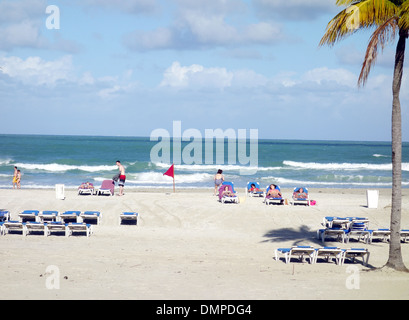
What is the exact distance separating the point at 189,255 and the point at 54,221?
4920 millimetres

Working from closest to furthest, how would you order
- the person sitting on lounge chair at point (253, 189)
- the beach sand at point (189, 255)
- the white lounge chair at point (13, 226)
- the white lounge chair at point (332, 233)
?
the beach sand at point (189, 255)
the white lounge chair at point (332, 233)
the white lounge chair at point (13, 226)
the person sitting on lounge chair at point (253, 189)

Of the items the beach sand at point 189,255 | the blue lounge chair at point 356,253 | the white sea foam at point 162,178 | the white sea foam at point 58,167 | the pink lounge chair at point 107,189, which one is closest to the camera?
the beach sand at point 189,255

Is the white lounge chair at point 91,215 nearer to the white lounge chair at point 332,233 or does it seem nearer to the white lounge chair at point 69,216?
the white lounge chair at point 69,216

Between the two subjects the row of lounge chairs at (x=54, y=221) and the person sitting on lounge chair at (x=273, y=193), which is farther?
the person sitting on lounge chair at (x=273, y=193)

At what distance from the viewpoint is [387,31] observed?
945 cm

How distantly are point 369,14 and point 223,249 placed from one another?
604cm

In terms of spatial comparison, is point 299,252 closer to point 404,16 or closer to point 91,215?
point 404,16

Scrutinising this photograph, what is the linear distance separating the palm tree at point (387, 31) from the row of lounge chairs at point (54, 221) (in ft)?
25.0

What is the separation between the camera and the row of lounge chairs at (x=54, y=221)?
13.6 meters
